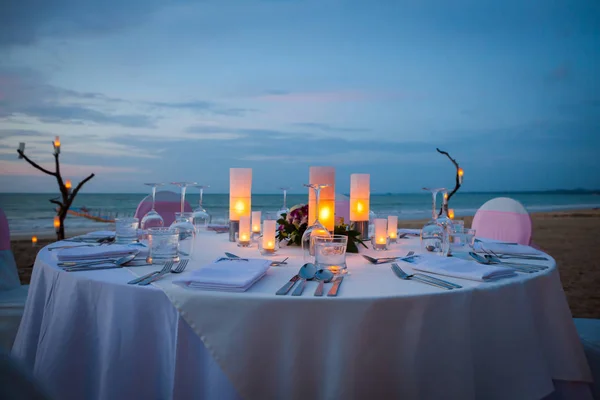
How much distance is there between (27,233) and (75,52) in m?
5.52

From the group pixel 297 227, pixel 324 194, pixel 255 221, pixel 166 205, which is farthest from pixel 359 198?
pixel 166 205

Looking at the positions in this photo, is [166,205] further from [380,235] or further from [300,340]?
[300,340]

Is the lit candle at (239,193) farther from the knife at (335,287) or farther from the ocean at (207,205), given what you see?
the ocean at (207,205)

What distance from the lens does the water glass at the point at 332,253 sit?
1.35 metres

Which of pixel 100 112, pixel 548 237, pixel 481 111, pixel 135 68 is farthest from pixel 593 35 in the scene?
pixel 100 112

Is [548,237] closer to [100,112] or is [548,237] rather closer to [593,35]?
[593,35]

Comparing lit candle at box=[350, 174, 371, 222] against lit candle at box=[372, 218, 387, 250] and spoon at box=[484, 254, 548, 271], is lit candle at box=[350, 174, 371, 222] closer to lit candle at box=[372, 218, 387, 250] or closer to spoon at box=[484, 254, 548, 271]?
Answer: lit candle at box=[372, 218, 387, 250]

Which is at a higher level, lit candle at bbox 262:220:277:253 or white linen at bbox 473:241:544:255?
lit candle at bbox 262:220:277:253

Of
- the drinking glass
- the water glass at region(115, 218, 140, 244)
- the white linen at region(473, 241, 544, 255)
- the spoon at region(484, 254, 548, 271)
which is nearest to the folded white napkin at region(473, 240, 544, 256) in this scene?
the white linen at region(473, 241, 544, 255)

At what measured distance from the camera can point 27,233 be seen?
421 inches

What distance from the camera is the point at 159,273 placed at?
4.21 ft

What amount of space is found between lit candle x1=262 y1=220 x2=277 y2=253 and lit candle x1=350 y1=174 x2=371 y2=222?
0.51 m

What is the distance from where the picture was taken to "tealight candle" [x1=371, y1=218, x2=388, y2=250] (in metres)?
1.91

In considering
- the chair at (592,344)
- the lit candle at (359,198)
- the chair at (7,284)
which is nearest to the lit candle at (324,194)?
the lit candle at (359,198)
